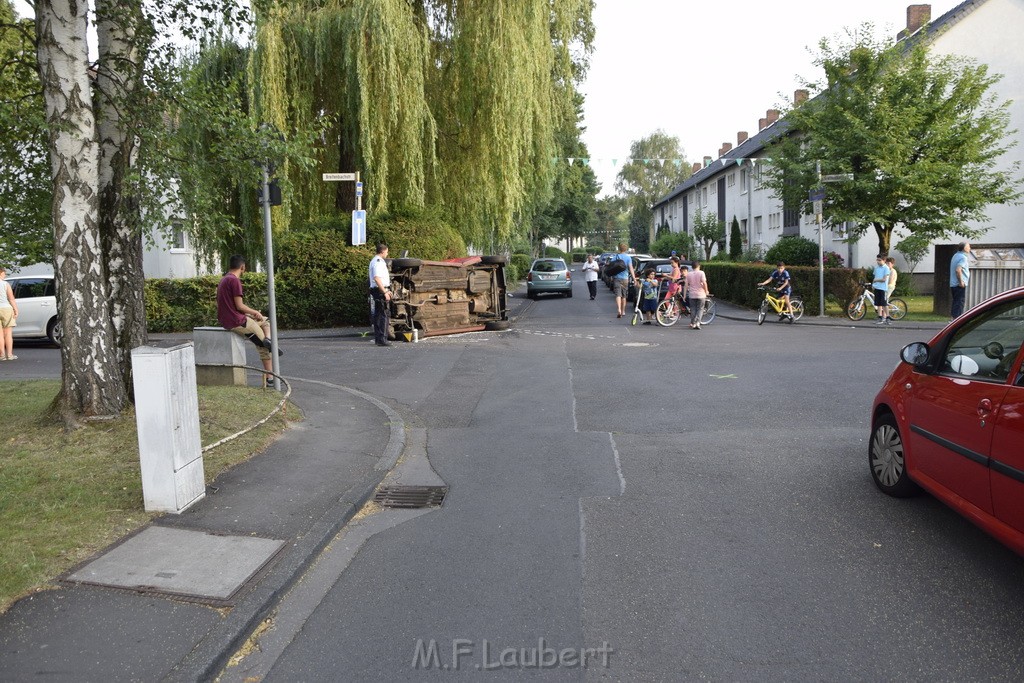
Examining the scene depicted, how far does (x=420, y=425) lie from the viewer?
8656 millimetres

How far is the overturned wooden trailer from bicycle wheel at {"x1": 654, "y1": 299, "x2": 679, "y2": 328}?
389 cm

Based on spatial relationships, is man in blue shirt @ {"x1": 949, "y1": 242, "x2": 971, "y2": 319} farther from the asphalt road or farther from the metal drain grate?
the metal drain grate

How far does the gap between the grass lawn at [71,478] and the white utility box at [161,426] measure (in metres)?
0.20

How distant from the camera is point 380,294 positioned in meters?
15.6

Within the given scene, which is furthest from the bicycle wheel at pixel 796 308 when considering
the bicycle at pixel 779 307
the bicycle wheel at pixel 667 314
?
the bicycle wheel at pixel 667 314

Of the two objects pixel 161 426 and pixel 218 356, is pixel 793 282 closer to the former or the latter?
pixel 218 356

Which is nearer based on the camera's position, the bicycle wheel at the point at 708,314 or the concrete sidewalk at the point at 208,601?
the concrete sidewalk at the point at 208,601

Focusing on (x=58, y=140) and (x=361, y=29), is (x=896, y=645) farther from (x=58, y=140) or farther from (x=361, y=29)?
(x=361, y=29)

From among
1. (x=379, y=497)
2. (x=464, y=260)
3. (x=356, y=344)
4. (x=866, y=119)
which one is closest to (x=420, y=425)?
(x=379, y=497)

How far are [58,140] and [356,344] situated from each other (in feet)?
31.5

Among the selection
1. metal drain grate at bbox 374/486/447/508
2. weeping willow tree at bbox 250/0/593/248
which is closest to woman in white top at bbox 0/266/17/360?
weeping willow tree at bbox 250/0/593/248

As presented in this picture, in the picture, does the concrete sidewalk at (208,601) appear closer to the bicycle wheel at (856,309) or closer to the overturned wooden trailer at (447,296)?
the overturned wooden trailer at (447,296)

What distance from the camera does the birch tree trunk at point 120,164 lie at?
7.63 metres

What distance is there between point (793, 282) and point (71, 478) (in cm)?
1973
